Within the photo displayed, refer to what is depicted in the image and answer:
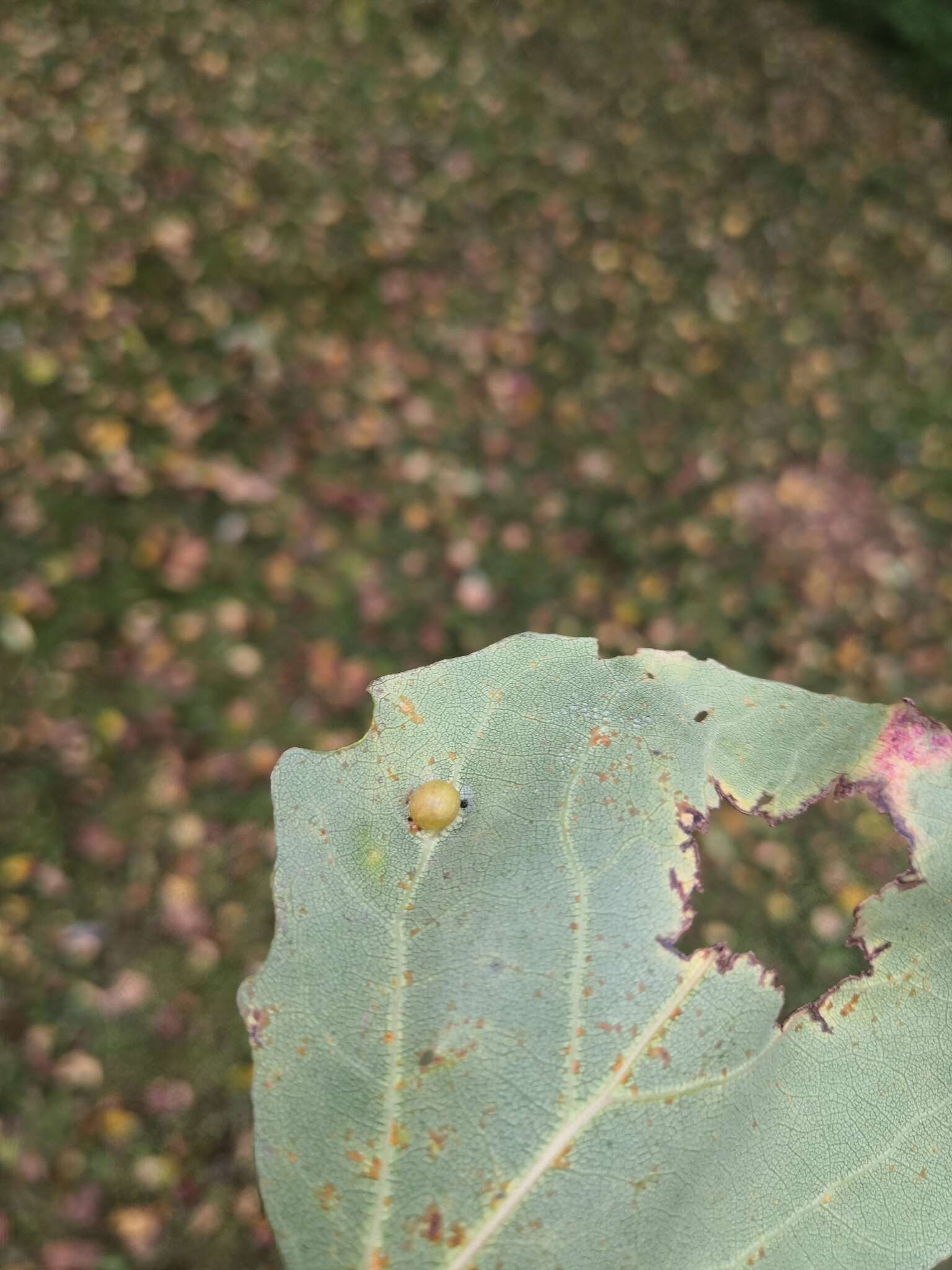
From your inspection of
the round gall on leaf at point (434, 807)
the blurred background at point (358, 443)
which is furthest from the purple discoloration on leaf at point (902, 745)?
the blurred background at point (358, 443)

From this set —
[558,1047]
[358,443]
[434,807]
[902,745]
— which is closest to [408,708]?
[434,807]

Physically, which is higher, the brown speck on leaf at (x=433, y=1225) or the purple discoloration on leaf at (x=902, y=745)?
the purple discoloration on leaf at (x=902, y=745)

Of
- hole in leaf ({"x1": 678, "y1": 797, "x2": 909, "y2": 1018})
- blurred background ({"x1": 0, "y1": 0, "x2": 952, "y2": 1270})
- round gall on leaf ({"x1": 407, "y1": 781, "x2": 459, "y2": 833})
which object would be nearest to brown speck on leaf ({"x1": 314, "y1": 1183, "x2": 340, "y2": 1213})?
round gall on leaf ({"x1": 407, "y1": 781, "x2": 459, "y2": 833})

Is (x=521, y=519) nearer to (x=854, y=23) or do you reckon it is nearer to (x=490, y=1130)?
(x=490, y=1130)

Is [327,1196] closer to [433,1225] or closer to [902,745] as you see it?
[433,1225]

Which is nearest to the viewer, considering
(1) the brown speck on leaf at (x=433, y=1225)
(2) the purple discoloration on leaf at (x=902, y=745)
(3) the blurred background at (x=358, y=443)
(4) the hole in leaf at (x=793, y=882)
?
(1) the brown speck on leaf at (x=433, y=1225)

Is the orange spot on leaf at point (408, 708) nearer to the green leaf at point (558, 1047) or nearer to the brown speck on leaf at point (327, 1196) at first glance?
the green leaf at point (558, 1047)
